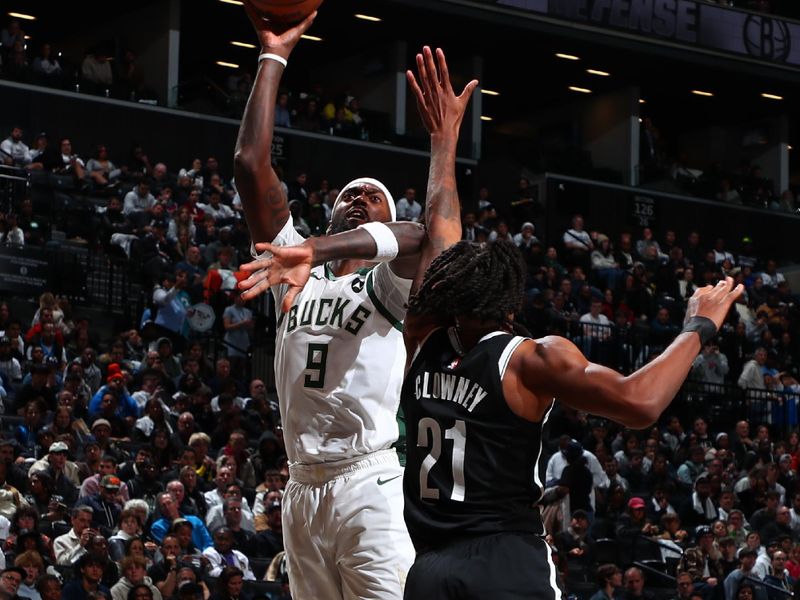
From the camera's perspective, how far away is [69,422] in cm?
1484

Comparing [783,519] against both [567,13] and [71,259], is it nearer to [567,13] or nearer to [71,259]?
[71,259]

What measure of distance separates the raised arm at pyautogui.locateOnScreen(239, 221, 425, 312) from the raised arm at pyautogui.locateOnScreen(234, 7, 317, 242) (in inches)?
27.5

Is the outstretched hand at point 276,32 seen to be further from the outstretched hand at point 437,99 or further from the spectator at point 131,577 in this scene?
the spectator at point 131,577

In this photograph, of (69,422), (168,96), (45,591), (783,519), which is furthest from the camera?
(168,96)

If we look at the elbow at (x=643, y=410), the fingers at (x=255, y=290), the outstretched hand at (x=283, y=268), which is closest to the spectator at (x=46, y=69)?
the outstretched hand at (x=283, y=268)

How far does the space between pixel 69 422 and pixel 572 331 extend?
9.55 meters

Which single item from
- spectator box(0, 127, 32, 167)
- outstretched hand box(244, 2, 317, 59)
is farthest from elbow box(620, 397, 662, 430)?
spectator box(0, 127, 32, 167)

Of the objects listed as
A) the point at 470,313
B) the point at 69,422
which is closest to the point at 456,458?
the point at 470,313

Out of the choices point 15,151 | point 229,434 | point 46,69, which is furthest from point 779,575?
point 46,69

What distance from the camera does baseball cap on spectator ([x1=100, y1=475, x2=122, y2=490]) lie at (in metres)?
13.5

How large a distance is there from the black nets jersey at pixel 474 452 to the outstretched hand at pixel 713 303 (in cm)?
59

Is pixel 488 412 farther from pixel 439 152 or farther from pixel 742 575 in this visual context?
pixel 742 575

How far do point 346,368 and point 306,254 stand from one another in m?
1.18

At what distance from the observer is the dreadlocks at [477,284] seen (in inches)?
190
